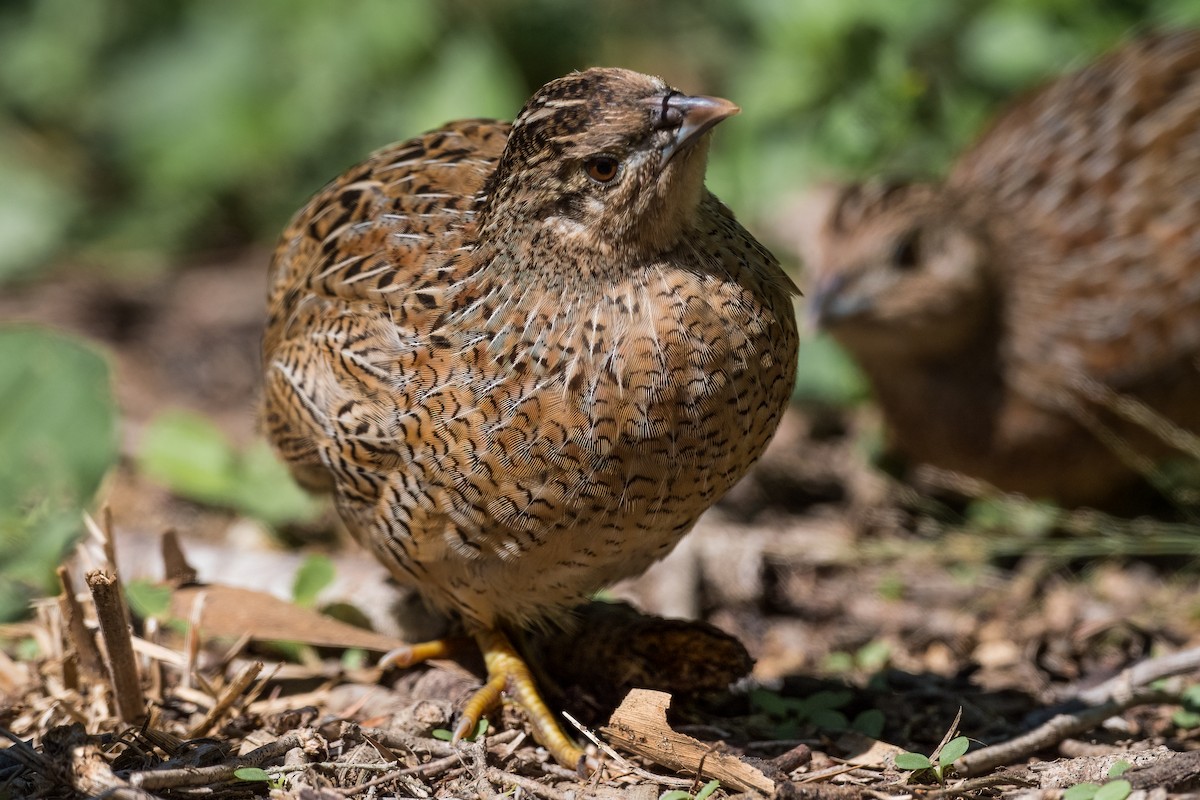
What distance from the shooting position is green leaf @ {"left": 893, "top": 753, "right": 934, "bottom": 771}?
321 centimetres

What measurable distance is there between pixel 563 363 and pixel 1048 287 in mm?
2985

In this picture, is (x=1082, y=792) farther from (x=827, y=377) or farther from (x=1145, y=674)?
(x=827, y=377)

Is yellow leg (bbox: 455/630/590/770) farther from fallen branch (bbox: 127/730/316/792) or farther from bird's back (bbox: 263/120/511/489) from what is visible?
bird's back (bbox: 263/120/511/489)

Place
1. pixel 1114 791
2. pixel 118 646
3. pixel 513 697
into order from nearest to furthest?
1. pixel 1114 791
2. pixel 118 646
3. pixel 513 697

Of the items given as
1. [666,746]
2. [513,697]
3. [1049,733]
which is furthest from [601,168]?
[1049,733]

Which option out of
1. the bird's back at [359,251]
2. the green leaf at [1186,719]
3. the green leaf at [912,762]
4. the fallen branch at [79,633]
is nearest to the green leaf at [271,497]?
the bird's back at [359,251]

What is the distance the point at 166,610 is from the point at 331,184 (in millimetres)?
1369

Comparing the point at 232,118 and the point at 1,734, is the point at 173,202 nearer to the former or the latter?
the point at 232,118

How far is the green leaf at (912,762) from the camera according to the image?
321cm

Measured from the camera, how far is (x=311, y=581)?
4.21m

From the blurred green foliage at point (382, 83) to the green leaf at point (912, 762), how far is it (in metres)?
3.32

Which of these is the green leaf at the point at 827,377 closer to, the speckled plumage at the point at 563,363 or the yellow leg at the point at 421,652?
the yellow leg at the point at 421,652

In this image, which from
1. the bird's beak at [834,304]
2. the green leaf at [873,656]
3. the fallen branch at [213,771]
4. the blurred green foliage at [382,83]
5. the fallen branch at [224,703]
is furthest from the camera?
the blurred green foliage at [382,83]

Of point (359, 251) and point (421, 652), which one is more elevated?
point (359, 251)
